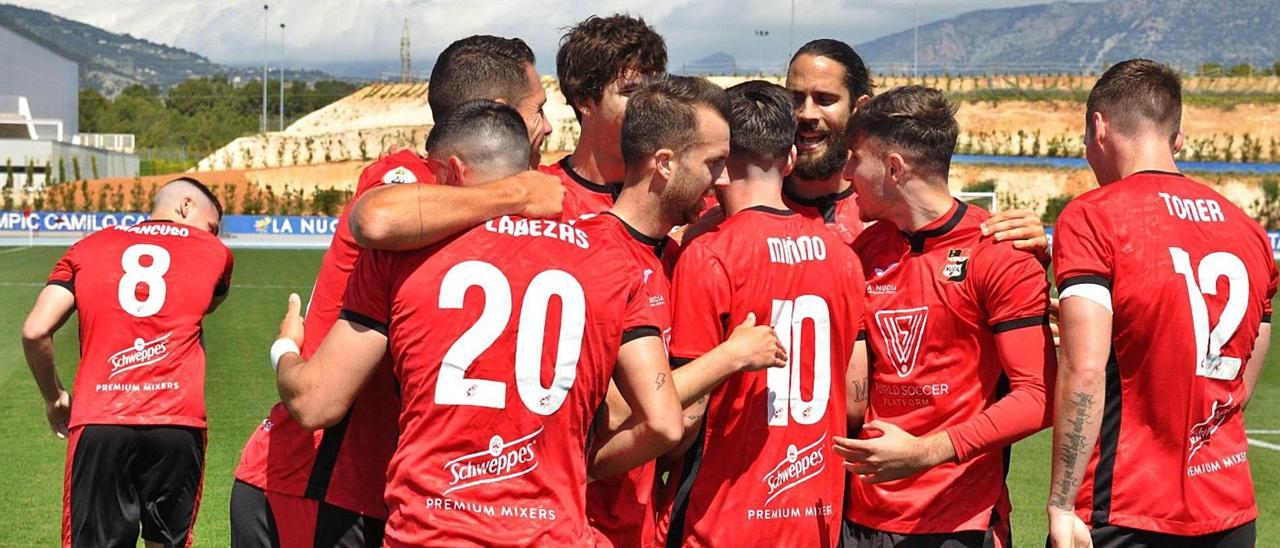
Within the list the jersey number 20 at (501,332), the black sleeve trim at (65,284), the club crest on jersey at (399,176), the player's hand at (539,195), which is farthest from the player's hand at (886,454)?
the black sleeve trim at (65,284)

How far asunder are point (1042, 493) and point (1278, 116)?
246 feet

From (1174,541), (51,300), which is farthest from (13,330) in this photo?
(1174,541)

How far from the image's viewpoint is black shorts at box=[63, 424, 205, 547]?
20.7 ft

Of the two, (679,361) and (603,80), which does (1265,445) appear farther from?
(679,361)

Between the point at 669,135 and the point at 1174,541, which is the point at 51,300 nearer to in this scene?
the point at 669,135

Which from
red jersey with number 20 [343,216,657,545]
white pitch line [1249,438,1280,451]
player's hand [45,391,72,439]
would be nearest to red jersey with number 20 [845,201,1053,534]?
red jersey with number 20 [343,216,657,545]

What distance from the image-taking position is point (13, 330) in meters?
19.3

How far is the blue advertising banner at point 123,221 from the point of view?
147 feet

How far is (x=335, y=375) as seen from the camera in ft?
11.1

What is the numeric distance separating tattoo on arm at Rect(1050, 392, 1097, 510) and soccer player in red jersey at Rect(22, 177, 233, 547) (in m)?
4.40

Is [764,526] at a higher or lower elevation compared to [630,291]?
lower

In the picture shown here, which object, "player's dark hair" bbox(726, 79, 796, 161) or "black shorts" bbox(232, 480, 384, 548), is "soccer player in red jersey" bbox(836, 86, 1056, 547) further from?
"black shorts" bbox(232, 480, 384, 548)

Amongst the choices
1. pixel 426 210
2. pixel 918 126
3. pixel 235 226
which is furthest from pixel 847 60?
pixel 235 226

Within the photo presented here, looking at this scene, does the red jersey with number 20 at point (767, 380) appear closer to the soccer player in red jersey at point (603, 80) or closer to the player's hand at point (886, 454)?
the player's hand at point (886, 454)
